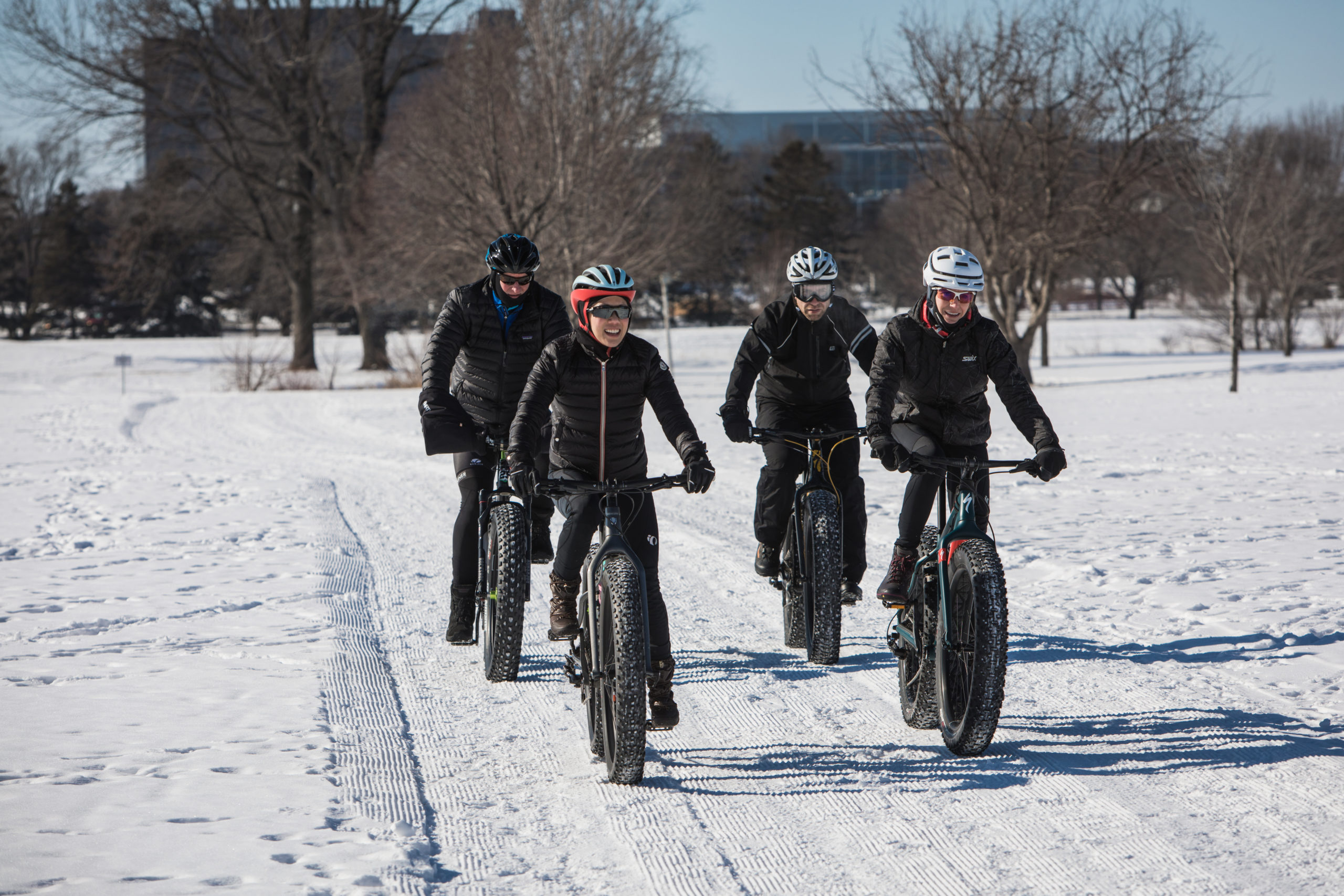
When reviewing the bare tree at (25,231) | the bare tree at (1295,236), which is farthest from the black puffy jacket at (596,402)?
the bare tree at (25,231)

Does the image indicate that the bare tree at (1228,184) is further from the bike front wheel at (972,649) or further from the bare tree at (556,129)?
the bike front wheel at (972,649)

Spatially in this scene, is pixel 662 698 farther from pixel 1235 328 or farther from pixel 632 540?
pixel 1235 328

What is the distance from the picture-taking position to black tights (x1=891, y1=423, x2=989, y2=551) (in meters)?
4.91

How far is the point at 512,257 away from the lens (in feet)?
18.0

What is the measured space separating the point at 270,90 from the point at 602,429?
3372 cm

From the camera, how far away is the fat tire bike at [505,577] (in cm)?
530

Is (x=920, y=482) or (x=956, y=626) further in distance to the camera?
(x=920, y=482)

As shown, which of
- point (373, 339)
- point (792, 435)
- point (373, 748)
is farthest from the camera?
point (373, 339)

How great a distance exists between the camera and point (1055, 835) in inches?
142

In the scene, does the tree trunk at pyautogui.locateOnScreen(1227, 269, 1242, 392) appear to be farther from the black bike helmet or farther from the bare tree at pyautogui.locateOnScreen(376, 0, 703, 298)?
the black bike helmet

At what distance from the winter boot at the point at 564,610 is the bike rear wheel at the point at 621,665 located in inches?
25.4

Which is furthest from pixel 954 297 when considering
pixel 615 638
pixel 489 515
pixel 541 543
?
pixel 541 543

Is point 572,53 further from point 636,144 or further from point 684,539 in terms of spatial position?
point 684,539

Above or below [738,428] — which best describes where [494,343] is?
above
